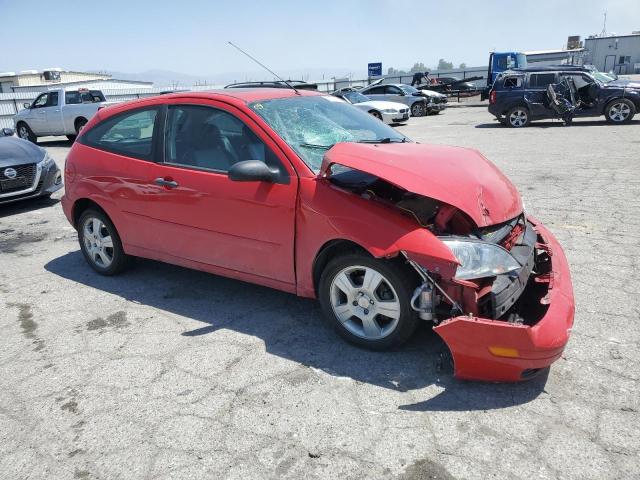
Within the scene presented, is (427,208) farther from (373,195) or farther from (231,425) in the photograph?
(231,425)

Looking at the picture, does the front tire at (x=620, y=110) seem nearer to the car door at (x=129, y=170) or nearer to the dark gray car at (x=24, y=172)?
the dark gray car at (x=24, y=172)

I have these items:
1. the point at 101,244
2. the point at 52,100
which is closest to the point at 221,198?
the point at 101,244

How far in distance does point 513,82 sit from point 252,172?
15000 mm

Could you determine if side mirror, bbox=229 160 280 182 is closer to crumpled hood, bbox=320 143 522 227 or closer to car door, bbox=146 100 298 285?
car door, bbox=146 100 298 285

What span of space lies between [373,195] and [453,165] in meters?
0.62

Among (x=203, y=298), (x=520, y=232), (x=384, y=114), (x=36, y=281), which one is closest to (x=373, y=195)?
(x=520, y=232)

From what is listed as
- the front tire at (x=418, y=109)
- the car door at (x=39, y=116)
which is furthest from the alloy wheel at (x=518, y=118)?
the car door at (x=39, y=116)

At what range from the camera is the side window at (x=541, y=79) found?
615 inches

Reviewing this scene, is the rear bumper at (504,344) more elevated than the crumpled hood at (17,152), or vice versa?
the crumpled hood at (17,152)

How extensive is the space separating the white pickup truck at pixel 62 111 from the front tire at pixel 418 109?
12.9m

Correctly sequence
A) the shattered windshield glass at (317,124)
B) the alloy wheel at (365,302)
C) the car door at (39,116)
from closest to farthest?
the alloy wheel at (365,302)
the shattered windshield glass at (317,124)
the car door at (39,116)

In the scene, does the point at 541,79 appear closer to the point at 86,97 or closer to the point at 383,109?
the point at 383,109

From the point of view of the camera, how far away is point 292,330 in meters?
3.71

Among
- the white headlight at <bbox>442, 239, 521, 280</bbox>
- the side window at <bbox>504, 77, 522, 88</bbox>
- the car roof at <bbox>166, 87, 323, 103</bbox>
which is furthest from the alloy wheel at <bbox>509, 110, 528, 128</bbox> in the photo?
the white headlight at <bbox>442, 239, 521, 280</bbox>
